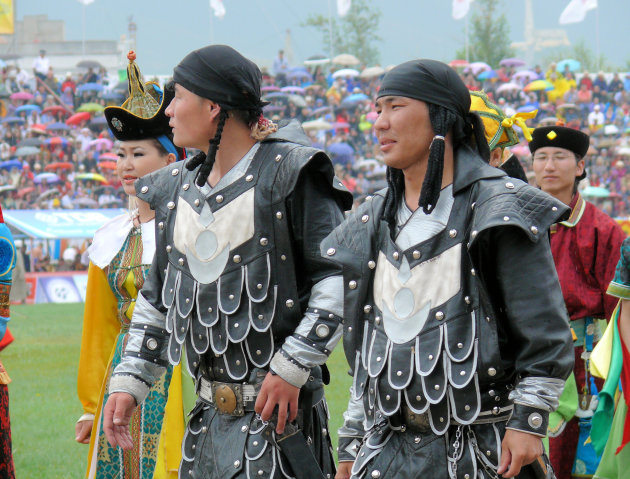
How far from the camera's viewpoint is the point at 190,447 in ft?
12.8

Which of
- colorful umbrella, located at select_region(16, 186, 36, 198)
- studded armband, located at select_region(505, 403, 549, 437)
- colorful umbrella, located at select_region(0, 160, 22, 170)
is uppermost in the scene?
studded armband, located at select_region(505, 403, 549, 437)

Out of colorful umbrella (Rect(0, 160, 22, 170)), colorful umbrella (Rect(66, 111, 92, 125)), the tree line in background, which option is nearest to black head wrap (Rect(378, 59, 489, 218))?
colorful umbrella (Rect(0, 160, 22, 170))

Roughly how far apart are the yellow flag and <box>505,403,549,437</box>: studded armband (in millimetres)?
46450

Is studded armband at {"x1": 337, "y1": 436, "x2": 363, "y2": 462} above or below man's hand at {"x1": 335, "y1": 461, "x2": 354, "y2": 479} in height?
above

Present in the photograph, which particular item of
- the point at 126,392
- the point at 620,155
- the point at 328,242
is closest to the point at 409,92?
the point at 328,242

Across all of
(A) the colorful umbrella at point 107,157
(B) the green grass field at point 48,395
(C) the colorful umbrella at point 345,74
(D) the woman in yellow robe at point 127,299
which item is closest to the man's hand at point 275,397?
(D) the woman in yellow robe at point 127,299

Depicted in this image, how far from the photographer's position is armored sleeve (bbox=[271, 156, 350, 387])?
141 inches

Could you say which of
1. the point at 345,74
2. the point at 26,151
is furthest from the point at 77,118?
the point at 345,74

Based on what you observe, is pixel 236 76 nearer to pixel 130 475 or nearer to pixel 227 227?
pixel 227 227

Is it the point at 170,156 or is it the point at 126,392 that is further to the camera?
the point at 170,156

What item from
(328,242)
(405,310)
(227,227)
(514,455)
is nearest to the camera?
(514,455)

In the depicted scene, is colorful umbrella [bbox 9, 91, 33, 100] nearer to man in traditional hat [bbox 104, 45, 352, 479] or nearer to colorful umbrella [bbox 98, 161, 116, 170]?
colorful umbrella [bbox 98, 161, 116, 170]

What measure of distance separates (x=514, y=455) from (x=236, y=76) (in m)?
1.73

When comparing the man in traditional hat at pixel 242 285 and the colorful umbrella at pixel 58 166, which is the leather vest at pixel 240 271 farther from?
the colorful umbrella at pixel 58 166
